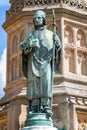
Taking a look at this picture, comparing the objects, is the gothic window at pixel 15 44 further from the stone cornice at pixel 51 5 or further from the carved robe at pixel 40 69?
the carved robe at pixel 40 69

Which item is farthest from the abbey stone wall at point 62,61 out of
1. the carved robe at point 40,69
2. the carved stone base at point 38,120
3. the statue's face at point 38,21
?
the carved stone base at point 38,120

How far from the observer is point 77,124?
19266 millimetres

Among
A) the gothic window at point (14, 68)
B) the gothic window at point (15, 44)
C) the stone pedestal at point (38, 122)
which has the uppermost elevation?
the gothic window at point (15, 44)

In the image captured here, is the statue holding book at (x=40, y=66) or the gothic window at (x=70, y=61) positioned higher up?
the gothic window at (x=70, y=61)

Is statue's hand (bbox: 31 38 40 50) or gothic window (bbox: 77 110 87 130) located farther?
gothic window (bbox: 77 110 87 130)

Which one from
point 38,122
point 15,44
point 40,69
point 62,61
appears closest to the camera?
point 38,122

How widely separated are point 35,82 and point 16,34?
15054 mm

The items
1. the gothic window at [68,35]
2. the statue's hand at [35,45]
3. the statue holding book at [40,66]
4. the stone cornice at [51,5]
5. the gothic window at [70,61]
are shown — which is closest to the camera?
the statue holding book at [40,66]

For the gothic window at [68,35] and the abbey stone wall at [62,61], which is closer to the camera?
the abbey stone wall at [62,61]

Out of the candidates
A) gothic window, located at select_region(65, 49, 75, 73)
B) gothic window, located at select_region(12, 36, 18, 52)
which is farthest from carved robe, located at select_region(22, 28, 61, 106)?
gothic window, located at select_region(12, 36, 18, 52)

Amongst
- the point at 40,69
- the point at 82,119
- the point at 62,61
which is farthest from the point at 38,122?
the point at 62,61

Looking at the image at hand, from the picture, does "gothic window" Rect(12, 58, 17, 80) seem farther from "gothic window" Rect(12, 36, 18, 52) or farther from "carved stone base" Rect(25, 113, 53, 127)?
"carved stone base" Rect(25, 113, 53, 127)

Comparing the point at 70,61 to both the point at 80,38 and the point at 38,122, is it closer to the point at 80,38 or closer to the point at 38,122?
the point at 80,38

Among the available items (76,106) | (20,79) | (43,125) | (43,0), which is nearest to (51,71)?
(43,125)
